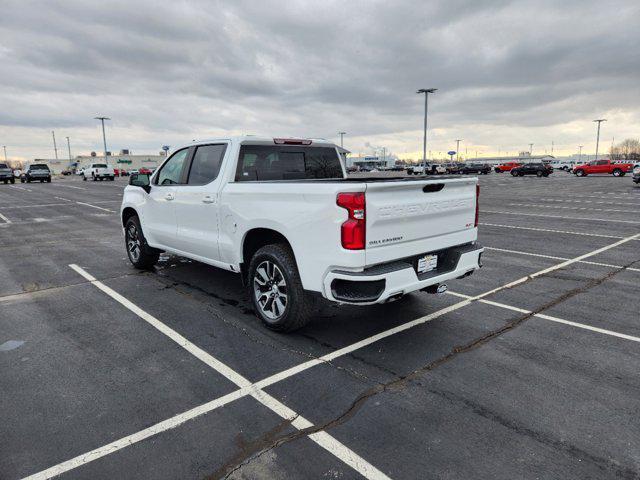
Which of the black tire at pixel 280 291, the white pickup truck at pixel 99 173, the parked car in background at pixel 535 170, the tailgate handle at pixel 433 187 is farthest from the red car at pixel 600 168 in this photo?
the black tire at pixel 280 291

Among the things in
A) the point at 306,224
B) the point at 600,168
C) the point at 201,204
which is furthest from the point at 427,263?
the point at 600,168

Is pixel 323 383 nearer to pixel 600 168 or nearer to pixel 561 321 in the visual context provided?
pixel 561 321

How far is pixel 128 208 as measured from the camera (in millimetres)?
7289

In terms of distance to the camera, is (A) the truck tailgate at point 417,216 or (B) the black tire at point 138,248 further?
(B) the black tire at point 138,248

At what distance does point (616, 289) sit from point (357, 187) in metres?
4.69

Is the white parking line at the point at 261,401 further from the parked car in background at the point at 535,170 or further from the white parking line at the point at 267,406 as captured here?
the parked car in background at the point at 535,170

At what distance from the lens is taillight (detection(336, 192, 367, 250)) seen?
3527 millimetres

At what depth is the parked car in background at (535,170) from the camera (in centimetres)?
4550

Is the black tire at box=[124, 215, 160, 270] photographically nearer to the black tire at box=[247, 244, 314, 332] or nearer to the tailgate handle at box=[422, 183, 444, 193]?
the black tire at box=[247, 244, 314, 332]

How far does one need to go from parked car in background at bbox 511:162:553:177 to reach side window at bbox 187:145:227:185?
47449mm

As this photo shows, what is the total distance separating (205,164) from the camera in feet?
17.8

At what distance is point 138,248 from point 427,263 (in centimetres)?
497

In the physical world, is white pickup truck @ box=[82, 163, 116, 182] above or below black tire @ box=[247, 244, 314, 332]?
above

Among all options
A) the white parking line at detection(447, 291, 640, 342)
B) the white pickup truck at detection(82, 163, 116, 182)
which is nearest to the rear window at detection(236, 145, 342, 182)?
the white parking line at detection(447, 291, 640, 342)
